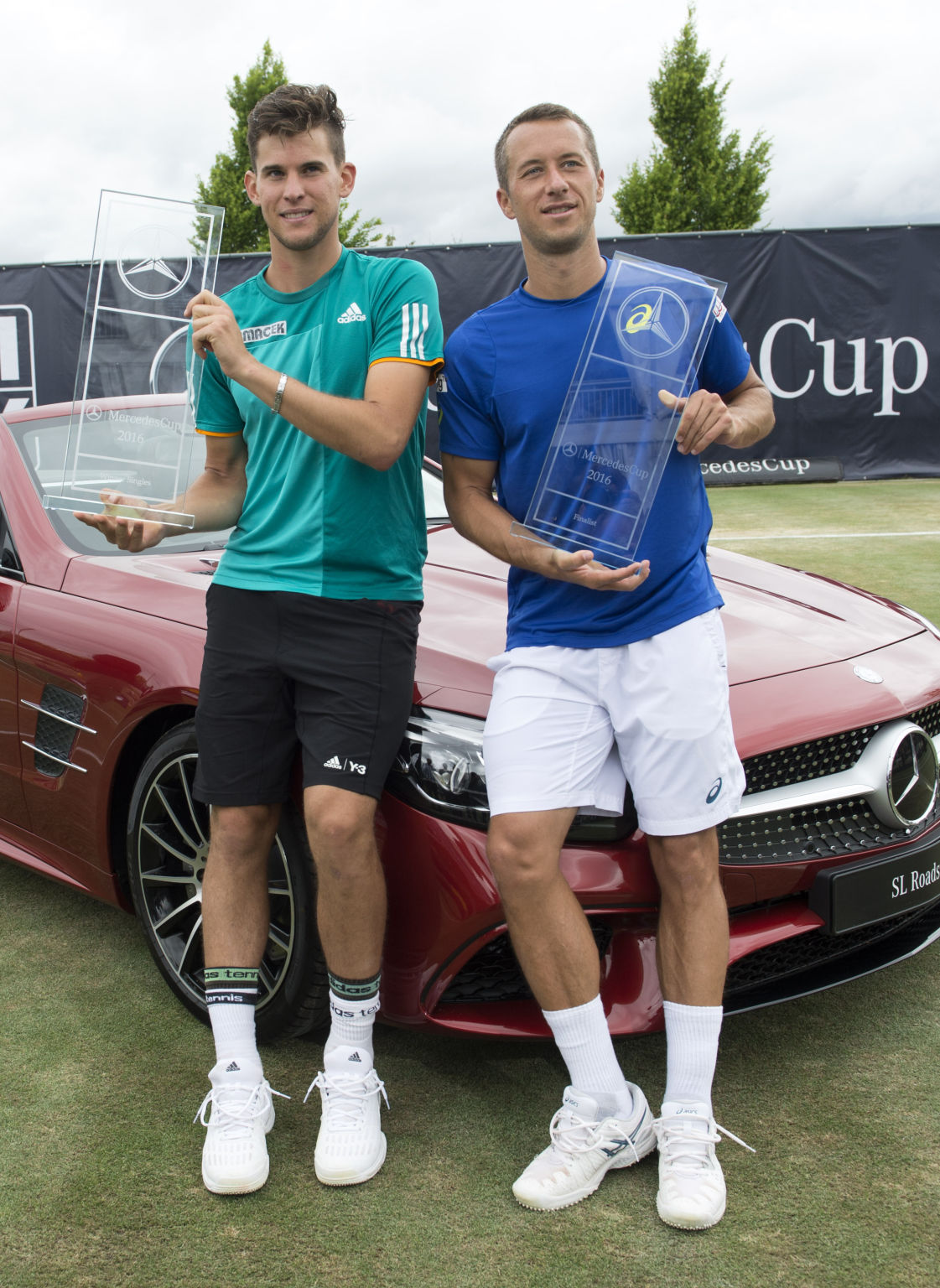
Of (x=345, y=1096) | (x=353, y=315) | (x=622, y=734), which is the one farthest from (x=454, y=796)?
(x=353, y=315)

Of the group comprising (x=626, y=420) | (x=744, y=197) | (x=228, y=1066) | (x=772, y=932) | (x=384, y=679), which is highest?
(x=744, y=197)

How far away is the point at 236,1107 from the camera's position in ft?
7.04

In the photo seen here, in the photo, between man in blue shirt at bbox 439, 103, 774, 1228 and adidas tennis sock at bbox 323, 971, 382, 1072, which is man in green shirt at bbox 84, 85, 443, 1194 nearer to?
adidas tennis sock at bbox 323, 971, 382, 1072

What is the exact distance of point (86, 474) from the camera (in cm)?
233

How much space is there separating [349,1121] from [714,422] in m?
1.41

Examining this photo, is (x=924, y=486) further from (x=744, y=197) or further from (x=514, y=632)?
(x=744, y=197)

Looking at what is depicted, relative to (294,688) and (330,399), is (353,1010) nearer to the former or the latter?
(294,688)

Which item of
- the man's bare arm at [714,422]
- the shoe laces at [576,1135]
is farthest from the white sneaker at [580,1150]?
the man's bare arm at [714,422]

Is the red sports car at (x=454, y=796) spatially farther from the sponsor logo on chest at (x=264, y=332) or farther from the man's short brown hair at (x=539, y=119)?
the man's short brown hair at (x=539, y=119)

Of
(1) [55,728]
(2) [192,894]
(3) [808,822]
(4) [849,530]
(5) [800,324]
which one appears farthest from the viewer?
(5) [800,324]

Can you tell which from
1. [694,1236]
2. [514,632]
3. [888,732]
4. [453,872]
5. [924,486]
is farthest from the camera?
[924,486]

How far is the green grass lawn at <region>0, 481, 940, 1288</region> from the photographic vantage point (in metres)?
1.83

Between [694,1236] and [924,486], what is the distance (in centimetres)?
1115

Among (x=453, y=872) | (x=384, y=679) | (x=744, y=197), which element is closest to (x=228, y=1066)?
(x=453, y=872)
